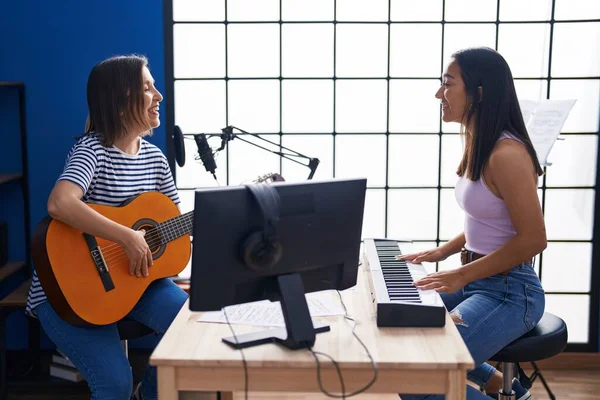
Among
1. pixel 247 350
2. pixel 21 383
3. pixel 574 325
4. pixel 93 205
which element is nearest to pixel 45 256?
pixel 93 205

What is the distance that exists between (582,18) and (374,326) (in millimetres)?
2414

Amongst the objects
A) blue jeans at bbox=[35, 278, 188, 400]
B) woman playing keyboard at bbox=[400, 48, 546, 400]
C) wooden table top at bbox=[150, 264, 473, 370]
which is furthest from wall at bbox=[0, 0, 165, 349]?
wooden table top at bbox=[150, 264, 473, 370]

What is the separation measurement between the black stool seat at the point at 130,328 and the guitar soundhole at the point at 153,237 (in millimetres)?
242

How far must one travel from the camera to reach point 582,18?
3.53m

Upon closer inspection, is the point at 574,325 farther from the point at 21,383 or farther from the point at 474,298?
the point at 21,383

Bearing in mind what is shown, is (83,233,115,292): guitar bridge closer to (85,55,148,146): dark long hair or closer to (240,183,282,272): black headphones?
(85,55,148,146): dark long hair

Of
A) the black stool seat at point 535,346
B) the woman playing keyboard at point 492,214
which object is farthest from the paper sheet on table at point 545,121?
the black stool seat at point 535,346

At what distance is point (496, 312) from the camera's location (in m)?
2.24

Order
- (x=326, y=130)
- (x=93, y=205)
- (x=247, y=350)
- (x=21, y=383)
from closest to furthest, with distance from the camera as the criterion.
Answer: (x=247, y=350) → (x=93, y=205) → (x=21, y=383) → (x=326, y=130)

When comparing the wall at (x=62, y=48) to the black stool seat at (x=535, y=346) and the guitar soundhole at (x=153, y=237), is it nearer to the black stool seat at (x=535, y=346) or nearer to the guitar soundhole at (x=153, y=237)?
the guitar soundhole at (x=153, y=237)

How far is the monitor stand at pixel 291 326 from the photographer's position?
66.6 inches

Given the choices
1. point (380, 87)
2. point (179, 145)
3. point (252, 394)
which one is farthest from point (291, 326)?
point (380, 87)

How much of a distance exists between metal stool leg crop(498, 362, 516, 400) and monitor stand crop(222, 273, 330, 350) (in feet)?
3.17

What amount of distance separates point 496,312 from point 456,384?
67 cm
